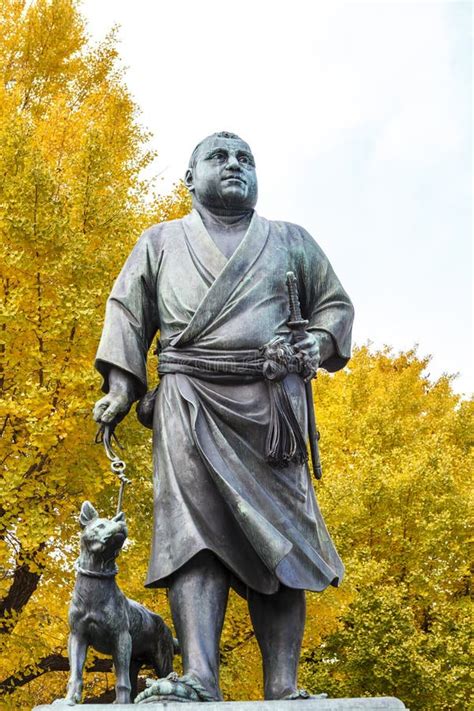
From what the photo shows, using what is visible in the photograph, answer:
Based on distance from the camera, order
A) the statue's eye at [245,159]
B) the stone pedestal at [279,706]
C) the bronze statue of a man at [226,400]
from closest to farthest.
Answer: the stone pedestal at [279,706]
the bronze statue of a man at [226,400]
the statue's eye at [245,159]

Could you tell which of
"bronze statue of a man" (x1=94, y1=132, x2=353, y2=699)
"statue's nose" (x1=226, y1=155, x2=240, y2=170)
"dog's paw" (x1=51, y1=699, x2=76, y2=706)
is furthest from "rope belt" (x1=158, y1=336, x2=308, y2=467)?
"dog's paw" (x1=51, y1=699, x2=76, y2=706)

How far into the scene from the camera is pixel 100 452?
12.9 m

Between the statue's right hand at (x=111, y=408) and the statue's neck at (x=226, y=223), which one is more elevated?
the statue's neck at (x=226, y=223)

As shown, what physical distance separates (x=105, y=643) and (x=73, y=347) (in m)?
8.56

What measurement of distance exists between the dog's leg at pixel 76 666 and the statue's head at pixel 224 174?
2.26m

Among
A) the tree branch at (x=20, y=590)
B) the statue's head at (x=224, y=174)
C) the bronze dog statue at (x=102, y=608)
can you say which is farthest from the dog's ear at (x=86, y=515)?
the tree branch at (x=20, y=590)

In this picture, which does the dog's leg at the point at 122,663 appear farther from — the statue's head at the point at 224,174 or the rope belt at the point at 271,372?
the statue's head at the point at 224,174

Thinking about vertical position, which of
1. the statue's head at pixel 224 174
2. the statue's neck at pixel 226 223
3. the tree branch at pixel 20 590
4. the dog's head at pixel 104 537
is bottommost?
the tree branch at pixel 20 590

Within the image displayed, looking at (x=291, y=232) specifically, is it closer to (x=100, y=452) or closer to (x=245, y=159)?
(x=245, y=159)

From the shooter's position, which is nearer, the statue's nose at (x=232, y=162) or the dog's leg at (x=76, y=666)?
the dog's leg at (x=76, y=666)

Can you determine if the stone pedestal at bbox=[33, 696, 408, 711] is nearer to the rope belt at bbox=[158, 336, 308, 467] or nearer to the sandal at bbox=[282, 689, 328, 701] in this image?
the sandal at bbox=[282, 689, 328, 701]

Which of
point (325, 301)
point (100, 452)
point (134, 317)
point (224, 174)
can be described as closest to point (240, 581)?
point (134, 317)

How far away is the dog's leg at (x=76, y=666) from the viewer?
4.45 metres

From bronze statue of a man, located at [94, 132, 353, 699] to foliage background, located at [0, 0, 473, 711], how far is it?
688cm
